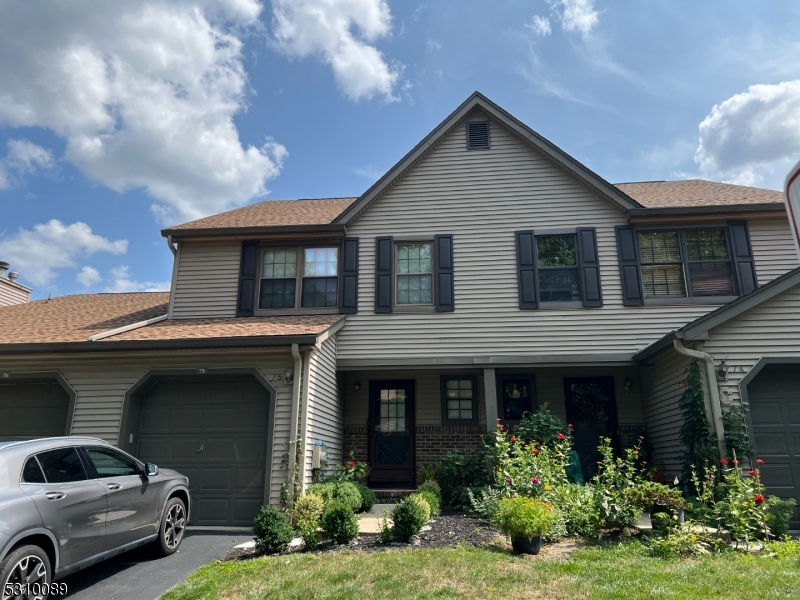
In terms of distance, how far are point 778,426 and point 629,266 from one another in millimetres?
3994

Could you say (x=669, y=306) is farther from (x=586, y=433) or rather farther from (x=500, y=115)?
(x=500, y=115)

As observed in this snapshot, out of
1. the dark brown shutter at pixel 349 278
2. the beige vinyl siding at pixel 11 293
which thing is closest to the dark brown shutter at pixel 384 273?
the dark brown shutter at pixel 349 278

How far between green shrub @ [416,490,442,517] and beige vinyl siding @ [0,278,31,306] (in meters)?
14.0

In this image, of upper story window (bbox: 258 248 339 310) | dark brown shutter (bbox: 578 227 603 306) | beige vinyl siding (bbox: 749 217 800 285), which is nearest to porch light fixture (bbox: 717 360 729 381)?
dark brown shutter (bbox: 578 227 603 306)

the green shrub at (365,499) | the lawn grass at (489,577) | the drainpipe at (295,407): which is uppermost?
the drainpipe at (295,407)

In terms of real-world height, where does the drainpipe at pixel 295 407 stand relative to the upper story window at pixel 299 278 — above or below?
below

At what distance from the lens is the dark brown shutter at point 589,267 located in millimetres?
11164

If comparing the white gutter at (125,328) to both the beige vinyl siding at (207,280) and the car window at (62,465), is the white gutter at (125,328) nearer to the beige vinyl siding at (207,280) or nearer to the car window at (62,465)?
the beige vinyl siding at (207,280)

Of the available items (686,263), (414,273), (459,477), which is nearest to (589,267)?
(686,263)

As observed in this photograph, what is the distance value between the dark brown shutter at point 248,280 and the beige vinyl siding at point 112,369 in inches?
97.4

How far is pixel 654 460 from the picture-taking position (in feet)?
36.1

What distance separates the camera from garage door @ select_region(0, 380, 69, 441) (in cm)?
952

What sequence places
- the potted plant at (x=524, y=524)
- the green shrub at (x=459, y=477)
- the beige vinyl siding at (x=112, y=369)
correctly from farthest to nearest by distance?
the green shrub at (x=459, y=477), the beige vinyl siding at (x=112, y=369), the potted plant at (x=524, y=524)

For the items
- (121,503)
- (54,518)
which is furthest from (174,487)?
(54,518)
